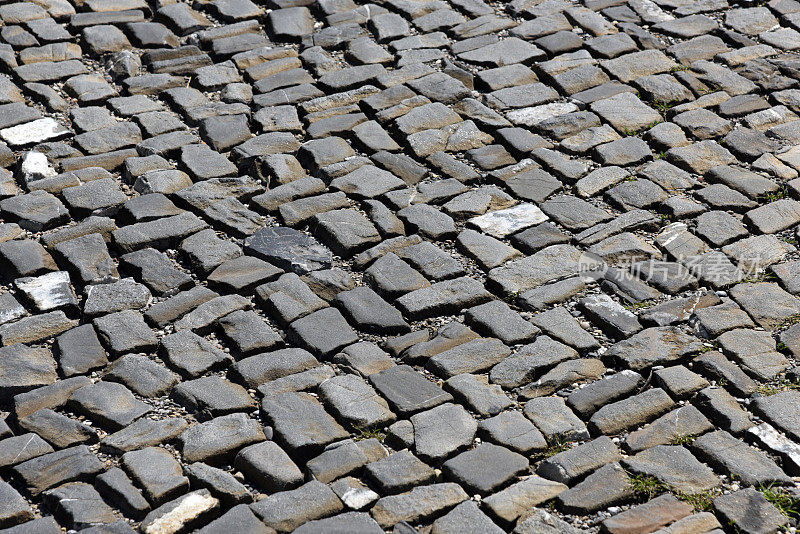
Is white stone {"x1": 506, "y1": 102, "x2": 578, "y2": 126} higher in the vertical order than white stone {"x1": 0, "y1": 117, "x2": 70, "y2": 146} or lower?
higher

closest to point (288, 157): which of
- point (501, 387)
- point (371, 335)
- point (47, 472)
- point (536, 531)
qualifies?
point (371, 335)

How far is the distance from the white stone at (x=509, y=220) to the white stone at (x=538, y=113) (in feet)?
2.48

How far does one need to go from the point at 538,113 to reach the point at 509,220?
99cm

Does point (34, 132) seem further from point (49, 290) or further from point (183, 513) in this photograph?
point (183, 513)

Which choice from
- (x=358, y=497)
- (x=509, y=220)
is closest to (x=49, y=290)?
(x=358, y=497)

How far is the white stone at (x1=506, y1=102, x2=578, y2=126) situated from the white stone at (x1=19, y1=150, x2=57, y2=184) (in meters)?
2.40

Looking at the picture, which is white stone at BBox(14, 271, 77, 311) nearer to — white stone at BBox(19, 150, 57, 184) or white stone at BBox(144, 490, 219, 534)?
white stone at BBox(19, 150, 57, 184)

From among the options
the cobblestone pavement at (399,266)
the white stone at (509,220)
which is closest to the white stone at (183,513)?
the cobblestone pavement at (399,266)

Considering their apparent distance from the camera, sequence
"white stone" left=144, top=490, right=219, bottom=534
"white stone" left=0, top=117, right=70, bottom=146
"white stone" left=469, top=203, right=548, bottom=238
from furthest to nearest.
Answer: "white stone" left=0, top=117, right=70, bottom=146 → "white stone" left=469, top=203, right=548, bottom=238 → "white stone" left=144, top=490, right=219, bottom=534

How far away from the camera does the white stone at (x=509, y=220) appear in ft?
14.1

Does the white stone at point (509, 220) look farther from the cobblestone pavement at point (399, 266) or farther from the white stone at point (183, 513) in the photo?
the white stone at point (183, 513)

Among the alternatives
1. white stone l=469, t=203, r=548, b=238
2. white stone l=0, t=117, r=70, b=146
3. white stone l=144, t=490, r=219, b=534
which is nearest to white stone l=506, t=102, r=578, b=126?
white stone l=469, t=203, r=548, b=238

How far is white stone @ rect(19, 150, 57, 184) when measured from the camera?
176 inches

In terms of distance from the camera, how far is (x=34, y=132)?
478 cm
